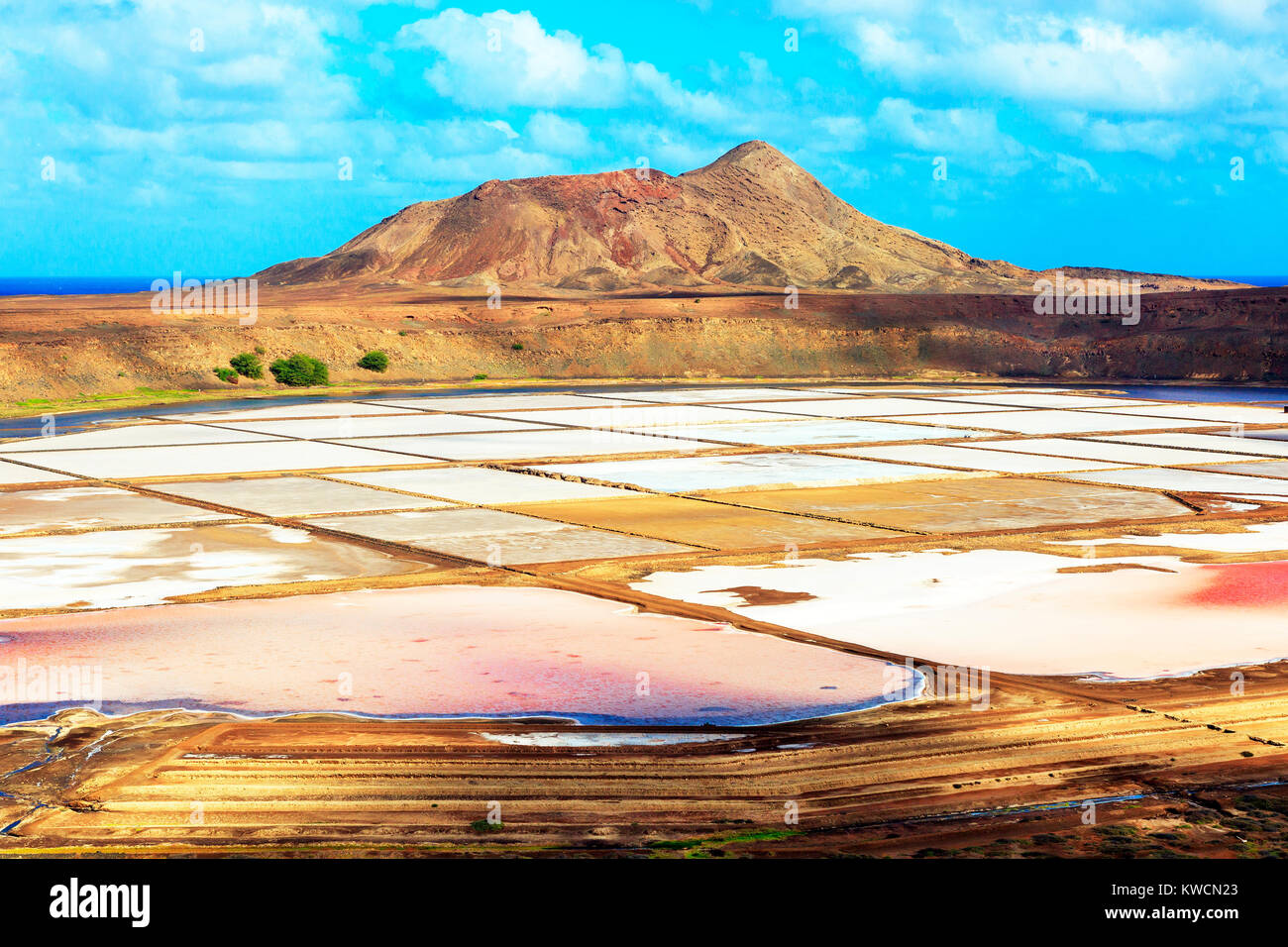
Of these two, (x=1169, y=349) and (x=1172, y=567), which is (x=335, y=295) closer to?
(x=1169, y=349)

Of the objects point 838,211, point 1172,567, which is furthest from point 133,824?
point 838,211

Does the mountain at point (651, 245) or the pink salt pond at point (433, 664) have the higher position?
the mountain at point (651, 245)
